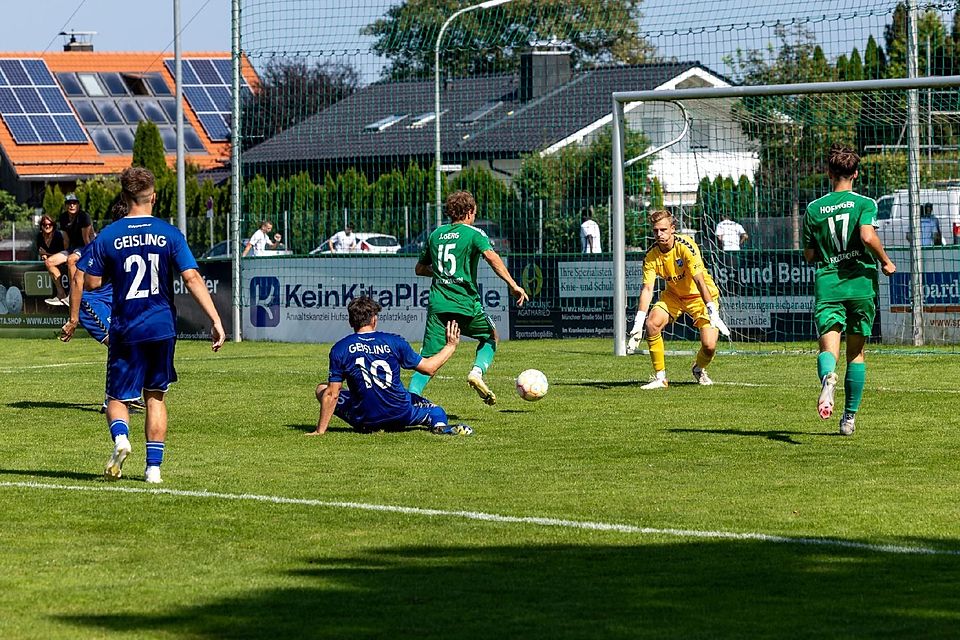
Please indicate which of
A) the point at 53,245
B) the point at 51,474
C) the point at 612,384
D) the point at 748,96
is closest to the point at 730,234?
the point at 748,96

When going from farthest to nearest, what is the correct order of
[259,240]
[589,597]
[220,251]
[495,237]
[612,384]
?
[220,251] < [259,240] < [495,237] < [612,384] < [589,597]

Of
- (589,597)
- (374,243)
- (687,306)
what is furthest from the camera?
Answer: (374,243)

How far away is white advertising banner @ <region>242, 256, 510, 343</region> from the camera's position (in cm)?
2630

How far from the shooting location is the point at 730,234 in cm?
2439

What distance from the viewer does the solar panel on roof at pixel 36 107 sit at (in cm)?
6494

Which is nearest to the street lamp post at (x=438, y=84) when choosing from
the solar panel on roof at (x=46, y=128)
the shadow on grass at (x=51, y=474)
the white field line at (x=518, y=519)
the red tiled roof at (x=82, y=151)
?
the shadow on grass at (x=51, y=474)

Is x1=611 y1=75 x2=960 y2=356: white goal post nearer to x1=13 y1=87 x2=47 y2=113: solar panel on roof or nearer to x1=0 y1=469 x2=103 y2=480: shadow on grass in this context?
x1=0 y1=469 x2=103 y2=480: shadow on grass

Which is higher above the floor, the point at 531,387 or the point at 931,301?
the point at 931,301

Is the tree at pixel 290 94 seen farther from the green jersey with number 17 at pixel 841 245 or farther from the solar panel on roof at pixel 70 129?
the solar panel on roof at pixel 70 129

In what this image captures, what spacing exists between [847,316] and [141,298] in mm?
5108

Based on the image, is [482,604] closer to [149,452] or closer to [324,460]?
[149,452]

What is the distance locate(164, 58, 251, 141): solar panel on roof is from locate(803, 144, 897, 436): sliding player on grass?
5662 cm

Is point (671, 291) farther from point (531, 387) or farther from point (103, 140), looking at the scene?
point (103, 140)

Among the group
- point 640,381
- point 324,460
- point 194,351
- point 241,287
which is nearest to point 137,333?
point 324,460
